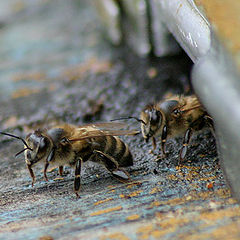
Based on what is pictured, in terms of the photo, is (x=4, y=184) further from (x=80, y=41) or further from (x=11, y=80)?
(x=80, y=41)

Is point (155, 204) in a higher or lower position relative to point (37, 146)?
lower

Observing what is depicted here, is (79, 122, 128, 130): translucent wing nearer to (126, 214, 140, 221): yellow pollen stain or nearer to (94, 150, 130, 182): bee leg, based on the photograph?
(94, 150, 130, 182): bee leg

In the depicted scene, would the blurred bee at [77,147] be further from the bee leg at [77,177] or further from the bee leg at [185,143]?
the bee leg at [185,143]

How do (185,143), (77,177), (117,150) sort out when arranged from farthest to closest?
(117,150) → (185,143) → (77,177)

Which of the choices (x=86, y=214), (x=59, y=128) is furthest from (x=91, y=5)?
(x=86, y=214)

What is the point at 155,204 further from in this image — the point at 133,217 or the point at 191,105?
the point at 191,105

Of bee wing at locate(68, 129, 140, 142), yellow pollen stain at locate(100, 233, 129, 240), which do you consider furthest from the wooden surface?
bee wing at locate(68, 129, 140, 142)

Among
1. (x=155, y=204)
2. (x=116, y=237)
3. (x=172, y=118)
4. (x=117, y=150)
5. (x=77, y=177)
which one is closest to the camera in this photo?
(x=116, y=237)

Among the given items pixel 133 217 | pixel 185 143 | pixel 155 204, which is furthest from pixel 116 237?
pixel 185 143
